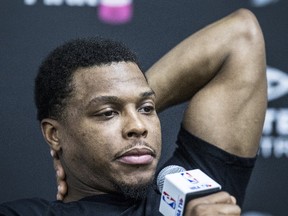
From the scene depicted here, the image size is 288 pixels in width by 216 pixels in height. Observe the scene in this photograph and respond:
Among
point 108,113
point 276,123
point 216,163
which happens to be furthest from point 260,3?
point 108,113

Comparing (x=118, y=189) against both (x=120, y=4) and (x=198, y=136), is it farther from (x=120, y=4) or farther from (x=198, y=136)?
(x=120, y=4)

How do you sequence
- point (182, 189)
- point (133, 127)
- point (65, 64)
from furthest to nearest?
point (65, 64) → point (133, 127) → point (182, 189)

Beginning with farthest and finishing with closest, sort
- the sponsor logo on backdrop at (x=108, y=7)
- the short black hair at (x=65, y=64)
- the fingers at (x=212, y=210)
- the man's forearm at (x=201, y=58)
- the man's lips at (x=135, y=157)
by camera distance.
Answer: the sponsor logo on backdrop at (x=108, y=7), the man's forearm at (x=201, y=58), the short black hair at (x=65, y=64), the man's lips at (x=135, y=157), the fingers at (x=212, y=210)

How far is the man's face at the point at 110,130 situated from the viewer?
1.20m

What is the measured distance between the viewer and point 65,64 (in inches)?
52.1

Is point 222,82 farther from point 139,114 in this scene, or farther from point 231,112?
point 139,114

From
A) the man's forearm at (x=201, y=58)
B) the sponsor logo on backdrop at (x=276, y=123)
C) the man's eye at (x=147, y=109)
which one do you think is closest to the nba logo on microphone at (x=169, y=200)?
the man's eye at (x=147, y=109)

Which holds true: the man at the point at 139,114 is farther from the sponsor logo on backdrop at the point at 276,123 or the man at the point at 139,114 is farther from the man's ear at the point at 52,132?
the sponsor logo on backdrop at the point at 276,123

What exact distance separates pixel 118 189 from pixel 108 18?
0.69 meters

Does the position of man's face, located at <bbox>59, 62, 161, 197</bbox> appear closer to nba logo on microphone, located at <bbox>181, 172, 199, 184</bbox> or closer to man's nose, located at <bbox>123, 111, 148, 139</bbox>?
man's nose, located at <bbox>123, 111, 148, 139</bbox>

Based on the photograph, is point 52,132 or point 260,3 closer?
point 52,132

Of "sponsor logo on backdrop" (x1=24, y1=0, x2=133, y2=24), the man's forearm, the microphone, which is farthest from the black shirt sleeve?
"sponsor logo on backdrop" (x1=24, y1=0, x2=133, y2=24)

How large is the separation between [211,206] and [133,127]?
313 millimetres

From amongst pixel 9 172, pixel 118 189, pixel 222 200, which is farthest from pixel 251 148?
pixel 9 172
